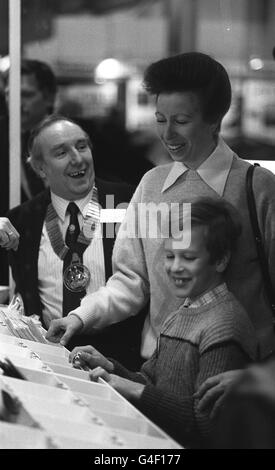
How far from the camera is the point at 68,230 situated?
2580 mm

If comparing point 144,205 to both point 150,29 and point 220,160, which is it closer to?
point 220,160

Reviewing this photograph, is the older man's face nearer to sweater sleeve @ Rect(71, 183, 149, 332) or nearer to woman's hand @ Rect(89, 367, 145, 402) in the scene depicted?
sweater sleeve @ Rect(71, 183, 149, 332)

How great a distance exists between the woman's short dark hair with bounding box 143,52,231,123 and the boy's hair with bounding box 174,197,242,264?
8.5 inches

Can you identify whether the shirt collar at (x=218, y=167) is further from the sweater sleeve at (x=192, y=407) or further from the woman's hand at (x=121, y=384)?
the woman's hand at (x=121, y=384)

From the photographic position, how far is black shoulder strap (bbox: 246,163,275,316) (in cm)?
207

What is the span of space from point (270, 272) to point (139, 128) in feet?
1.87

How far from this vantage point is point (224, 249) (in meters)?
2.06

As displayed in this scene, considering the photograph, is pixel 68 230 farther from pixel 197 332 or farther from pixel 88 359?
pixel 197 332

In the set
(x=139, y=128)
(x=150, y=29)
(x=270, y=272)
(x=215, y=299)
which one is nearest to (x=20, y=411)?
(x=215, y=299)

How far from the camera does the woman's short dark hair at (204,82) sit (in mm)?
2111

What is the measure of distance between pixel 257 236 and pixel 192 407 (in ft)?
1.46

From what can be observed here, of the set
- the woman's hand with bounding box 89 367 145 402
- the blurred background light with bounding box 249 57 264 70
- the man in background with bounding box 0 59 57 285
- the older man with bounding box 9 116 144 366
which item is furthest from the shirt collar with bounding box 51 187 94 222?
the blurred background light with bounding box 249 57 264 70

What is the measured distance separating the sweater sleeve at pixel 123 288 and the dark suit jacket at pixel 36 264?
0.03m

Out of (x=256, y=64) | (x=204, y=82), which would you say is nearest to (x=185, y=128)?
(x=204, y=82)
